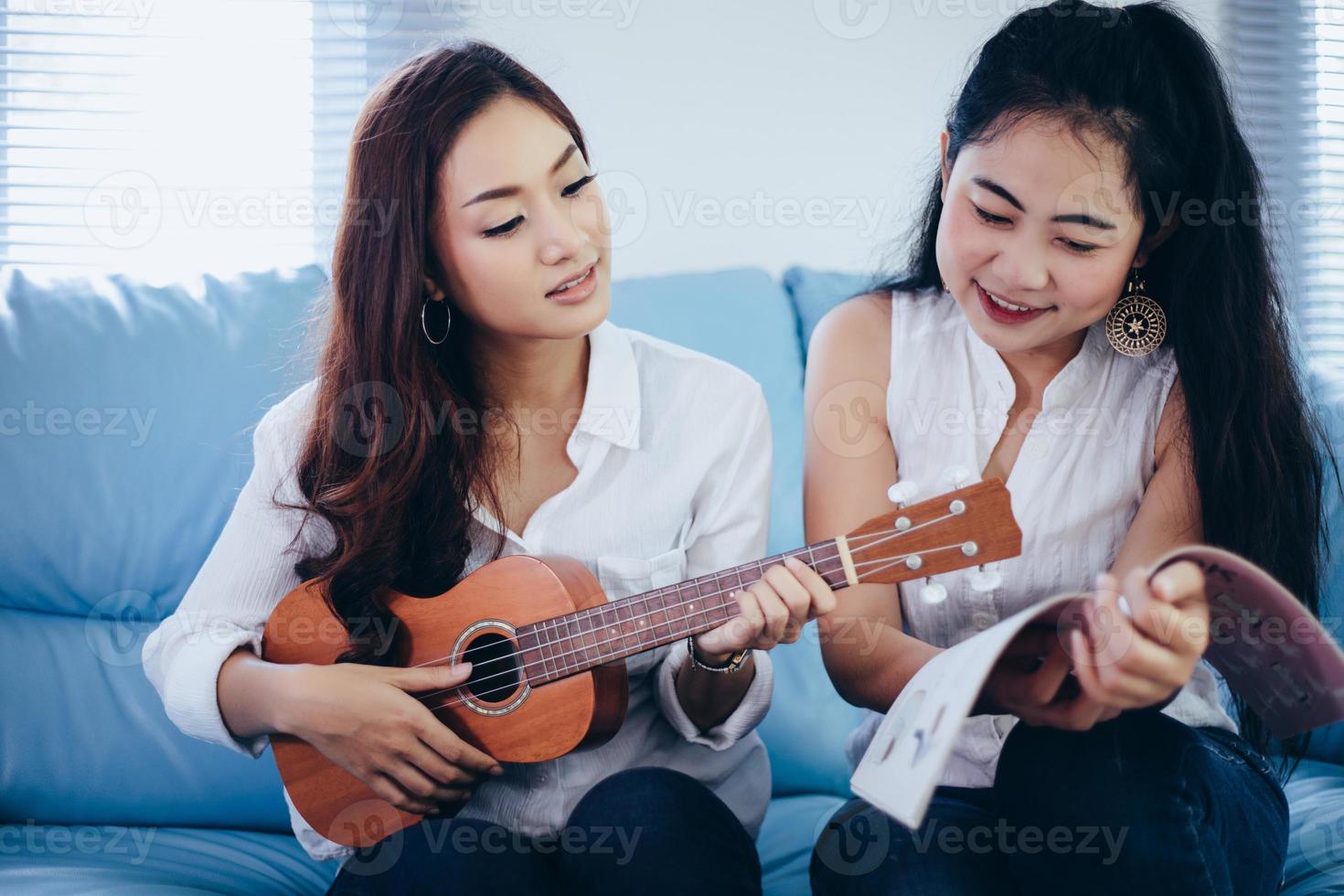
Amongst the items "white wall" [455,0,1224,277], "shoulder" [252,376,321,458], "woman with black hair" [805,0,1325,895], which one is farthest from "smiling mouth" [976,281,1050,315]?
"white wall" [455,0,1224,277]

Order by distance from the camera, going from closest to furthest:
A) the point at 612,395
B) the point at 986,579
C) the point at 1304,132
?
the point at 986,579, the point at 612,395, the point at 1304,132

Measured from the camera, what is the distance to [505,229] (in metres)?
1.19

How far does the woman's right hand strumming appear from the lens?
111 cm

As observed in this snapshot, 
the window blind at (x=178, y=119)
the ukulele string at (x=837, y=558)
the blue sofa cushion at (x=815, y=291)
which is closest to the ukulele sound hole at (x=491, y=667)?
the ukulele string at (x=837, y=558)

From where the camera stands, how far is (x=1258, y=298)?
3.92 feet

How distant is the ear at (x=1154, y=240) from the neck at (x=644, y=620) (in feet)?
1.60

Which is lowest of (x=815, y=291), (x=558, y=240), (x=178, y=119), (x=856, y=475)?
(x=856, y=475)

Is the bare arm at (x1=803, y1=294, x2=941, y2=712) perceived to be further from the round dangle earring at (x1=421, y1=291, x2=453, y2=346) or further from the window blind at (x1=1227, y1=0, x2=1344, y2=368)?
the window blind at (x1=1227, y1=0, x2=1344, y2=368)

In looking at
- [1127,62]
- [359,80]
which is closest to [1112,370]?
[1127,62]

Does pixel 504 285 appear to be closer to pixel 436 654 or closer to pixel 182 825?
pixel 436 654

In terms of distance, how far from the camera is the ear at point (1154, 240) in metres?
1.16

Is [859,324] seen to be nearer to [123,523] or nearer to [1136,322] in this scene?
[1136,322]

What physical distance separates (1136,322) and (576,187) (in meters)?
0.66

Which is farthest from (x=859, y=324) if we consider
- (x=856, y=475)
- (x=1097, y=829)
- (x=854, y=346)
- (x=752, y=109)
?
(x=752, y=109)
